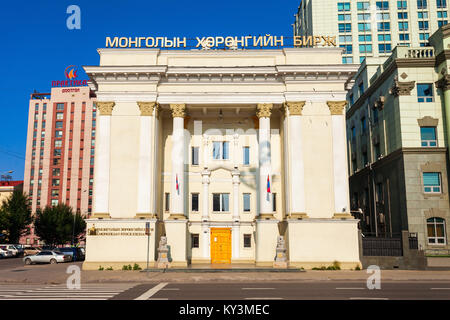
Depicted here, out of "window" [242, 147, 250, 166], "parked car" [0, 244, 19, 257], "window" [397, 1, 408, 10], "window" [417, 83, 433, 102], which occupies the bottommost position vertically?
"parked car" [0, 244, 19, 257]

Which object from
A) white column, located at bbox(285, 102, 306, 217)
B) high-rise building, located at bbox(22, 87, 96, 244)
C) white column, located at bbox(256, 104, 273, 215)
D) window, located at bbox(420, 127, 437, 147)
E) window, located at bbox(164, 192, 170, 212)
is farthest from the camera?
high-rise building, located at bbox(22, 87, 96, 244)

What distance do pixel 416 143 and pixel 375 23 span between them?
4301cm

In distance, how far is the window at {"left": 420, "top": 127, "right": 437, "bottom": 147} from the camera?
1571 inches

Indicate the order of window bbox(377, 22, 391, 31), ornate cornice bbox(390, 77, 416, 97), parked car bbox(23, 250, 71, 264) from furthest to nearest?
window bbox(377, 22, 391, 31)
parked car bbox(23, 250, 71, 264)
ornate cornice bbox(390, 77, 416, 97)

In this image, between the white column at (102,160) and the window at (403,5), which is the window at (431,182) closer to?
the white column at (102,160)

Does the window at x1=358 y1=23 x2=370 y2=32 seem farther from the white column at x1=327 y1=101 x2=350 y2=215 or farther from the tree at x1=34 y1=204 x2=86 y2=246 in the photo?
the tree at x1=34 y1=204 x2=86 y2=246

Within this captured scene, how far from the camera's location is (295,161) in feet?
106

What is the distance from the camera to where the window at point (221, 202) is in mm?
36428

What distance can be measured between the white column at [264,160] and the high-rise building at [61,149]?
94.9m

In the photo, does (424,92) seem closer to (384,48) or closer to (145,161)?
(145,161)

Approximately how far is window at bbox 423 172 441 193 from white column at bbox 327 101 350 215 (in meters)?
12.5

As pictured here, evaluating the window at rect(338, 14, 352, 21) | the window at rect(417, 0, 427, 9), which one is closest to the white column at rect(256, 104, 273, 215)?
the window at rect(338, 14, 352, 21)

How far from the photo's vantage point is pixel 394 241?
31.0 meters
